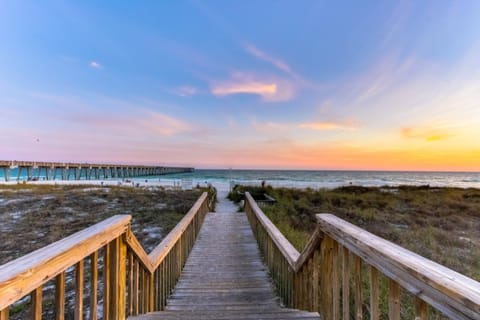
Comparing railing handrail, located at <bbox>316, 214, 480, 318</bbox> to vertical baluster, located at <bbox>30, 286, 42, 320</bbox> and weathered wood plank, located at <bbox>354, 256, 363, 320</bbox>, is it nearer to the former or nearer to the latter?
weathered wood plank, located at <bbox>354, 256, 363, 320</bbox>

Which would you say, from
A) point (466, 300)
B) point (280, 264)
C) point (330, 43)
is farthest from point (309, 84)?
point (466, 300)

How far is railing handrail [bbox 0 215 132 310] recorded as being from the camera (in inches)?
35.2

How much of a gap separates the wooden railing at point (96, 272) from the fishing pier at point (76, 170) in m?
41.1

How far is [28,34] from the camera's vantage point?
10492 mm

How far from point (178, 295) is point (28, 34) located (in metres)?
12.7

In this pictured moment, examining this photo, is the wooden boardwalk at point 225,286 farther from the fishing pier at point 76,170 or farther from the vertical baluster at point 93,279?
the fishing pier at point 76,170

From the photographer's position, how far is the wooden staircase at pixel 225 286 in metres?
2.57

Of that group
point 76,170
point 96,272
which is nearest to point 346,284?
point 96,272

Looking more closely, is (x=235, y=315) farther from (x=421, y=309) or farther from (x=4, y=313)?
(x=4, y=313)

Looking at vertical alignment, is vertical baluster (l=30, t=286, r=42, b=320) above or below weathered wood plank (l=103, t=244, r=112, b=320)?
above

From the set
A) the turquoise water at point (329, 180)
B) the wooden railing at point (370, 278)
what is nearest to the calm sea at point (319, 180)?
the turquoise water at point (329, 180)

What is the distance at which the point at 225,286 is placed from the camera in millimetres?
3971

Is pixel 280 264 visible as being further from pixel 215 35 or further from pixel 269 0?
pixel 215 35

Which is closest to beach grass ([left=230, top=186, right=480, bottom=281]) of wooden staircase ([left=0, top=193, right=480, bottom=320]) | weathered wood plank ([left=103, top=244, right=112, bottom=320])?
wooden staircase ([left=0, top=193, right=480, bottom=320])
